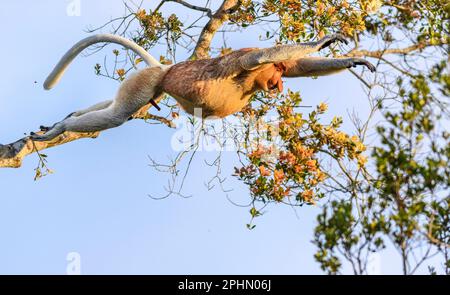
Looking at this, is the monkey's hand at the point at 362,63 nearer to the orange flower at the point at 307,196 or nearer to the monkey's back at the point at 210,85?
the monkey's back at the point at 210,85

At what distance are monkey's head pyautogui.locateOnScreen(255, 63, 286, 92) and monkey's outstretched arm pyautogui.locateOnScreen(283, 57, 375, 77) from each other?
0.08 m

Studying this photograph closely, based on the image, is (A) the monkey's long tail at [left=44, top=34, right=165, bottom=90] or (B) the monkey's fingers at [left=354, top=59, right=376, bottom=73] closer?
(B) the monkey's fingers at [left=354, top=59, right=376, bottom=73]

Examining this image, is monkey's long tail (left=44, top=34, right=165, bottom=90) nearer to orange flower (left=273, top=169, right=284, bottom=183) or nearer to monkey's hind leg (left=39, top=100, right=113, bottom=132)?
monkey's hind leg (left=39, top=100, right=113, bottom=132)

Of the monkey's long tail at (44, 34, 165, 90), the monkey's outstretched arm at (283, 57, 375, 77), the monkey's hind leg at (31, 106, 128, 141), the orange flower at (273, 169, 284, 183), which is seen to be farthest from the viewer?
the monkey's long tail at (44, 34, 165, 90)

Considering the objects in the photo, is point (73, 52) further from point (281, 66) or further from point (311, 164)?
point (311, 164)

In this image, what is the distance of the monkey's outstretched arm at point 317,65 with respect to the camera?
6.33m

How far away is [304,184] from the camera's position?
728 centimetres

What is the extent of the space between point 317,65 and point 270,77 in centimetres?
41

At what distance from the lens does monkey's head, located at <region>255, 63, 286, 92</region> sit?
21.6ft

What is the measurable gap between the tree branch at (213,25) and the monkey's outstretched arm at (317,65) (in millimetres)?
1822

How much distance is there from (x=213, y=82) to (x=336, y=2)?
2048 millimetres

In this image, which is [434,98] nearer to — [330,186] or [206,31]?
[330,186]

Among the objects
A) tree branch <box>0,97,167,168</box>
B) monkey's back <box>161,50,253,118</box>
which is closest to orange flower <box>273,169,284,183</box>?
monkey's back <box>161,50,253,118</box>

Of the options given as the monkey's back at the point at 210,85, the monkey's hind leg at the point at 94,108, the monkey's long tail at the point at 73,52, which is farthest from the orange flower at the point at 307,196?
the monkey's long tail at the point at 73,52
